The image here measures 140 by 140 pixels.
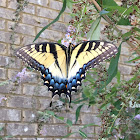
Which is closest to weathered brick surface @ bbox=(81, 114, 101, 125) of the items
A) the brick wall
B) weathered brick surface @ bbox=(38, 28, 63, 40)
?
the brick wall

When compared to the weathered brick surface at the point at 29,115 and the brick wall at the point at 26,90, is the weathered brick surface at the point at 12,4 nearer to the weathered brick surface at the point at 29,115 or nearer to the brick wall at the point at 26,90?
the brick wall at the point at 26,90

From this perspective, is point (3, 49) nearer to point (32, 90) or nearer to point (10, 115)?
point (32, 90)

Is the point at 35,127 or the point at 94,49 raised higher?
the point at 94,49

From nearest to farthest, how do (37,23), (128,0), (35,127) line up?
(128,0) → (35,127) → (37,23)

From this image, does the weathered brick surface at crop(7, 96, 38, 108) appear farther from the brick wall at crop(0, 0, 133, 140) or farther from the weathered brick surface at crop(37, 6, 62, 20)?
the weathered brick surface at crop(37, 6, 62, 20)

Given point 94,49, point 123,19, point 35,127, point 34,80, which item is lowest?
point 35,127

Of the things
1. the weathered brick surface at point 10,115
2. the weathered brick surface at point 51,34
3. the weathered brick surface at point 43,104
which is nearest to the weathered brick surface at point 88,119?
the weathered brick surface at point 43,104

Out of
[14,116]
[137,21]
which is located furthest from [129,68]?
[137,21]

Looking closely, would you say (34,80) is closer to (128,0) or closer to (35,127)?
(35,127)
